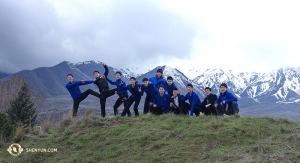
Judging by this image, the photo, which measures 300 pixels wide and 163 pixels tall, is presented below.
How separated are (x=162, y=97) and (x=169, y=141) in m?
3.59

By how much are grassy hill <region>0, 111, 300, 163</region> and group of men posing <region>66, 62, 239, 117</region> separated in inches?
47.7

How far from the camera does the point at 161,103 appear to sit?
11.8 metres

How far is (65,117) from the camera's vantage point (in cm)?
1162

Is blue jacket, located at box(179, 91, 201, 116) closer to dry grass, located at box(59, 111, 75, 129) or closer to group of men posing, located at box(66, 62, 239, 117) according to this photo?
group of men posing, located at box(66, 62, 239, 117)

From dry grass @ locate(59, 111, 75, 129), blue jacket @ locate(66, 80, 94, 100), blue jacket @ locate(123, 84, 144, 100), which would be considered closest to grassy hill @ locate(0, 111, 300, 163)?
dry grass @ locate(59, 111, 75, 129)

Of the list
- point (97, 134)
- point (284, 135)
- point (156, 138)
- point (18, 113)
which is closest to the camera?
point (284, 135)

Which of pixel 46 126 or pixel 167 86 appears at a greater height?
pixel 167 86

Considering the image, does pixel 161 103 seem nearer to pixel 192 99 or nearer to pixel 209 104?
pixel 192 99

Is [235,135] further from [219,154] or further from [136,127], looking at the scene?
[136,127]

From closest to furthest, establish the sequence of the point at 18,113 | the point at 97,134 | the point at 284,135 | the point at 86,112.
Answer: the point at 284,135, the point at 97,134, the point at 86,112, the point at 18,113

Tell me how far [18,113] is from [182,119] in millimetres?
21770

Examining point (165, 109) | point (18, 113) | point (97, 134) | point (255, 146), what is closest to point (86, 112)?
point (97, 134)

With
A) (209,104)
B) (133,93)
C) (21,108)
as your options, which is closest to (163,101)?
(133,93)

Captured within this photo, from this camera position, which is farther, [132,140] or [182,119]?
[182,119]
